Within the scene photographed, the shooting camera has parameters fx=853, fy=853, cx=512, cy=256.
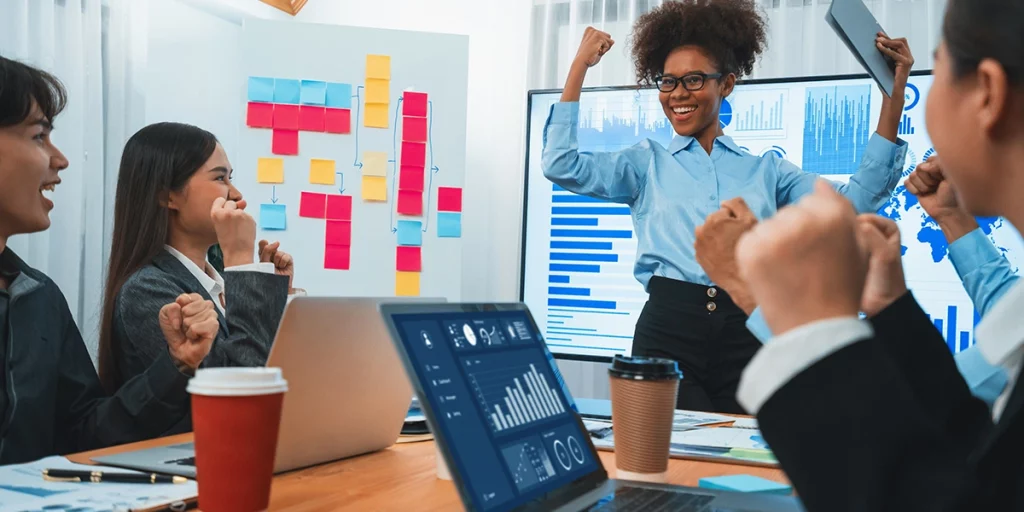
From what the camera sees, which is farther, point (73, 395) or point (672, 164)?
point (672, 164)

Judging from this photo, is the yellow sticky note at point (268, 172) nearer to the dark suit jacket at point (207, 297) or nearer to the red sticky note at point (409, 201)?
the red sticky note at point (409, 201)

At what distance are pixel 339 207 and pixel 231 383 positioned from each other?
99.4 inches

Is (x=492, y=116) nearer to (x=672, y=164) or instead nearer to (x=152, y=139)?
(x=672, y=164)

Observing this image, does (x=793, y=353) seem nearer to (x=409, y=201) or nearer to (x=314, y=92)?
(x=409, y=201)

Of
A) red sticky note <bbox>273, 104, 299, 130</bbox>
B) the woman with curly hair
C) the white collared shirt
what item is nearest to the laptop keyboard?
the white collared shirt

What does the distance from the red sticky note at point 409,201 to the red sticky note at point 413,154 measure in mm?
102

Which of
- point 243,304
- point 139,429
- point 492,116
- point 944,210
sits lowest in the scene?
point 139,429

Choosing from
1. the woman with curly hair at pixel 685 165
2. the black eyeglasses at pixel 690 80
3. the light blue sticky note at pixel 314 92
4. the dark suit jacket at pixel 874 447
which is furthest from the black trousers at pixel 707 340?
the light blue sticky note at pixel 314 92

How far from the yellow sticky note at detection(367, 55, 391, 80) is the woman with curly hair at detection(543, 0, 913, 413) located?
103cm

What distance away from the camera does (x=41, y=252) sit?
2.88 metres

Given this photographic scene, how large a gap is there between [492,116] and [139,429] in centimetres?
269

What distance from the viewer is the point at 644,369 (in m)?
0.97

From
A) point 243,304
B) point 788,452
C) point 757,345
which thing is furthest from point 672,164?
point 788,452

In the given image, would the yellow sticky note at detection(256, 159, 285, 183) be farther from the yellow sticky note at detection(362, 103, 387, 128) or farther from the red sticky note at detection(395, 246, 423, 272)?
the red sticky note at detection(395, 246, 423, 272)
